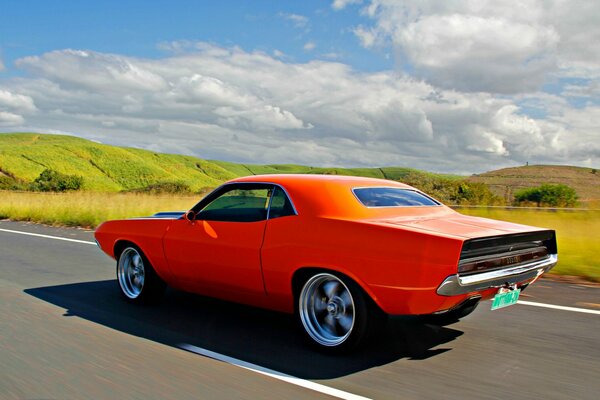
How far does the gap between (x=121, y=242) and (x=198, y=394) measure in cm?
319

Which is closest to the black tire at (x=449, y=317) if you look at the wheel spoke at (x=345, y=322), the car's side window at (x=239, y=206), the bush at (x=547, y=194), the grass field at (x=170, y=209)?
the wheel spoke at (x=345, y=322)

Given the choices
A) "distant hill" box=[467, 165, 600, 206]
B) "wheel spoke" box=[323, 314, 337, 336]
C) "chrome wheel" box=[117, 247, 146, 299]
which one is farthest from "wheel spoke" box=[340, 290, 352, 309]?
"distant hill" box=[467, 165, 600, 206]

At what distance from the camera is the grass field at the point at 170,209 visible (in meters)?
9.01

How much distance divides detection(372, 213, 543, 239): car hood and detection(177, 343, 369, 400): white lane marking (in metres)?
1.24

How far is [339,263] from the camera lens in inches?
170

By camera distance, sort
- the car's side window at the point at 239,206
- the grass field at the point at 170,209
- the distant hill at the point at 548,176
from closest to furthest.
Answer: the car's side window at the point at 239,206 < the grass field at the point at 170,209 < the distant hill at the point at 548,176

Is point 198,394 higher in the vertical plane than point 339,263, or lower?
lower

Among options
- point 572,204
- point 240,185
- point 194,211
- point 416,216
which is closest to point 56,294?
point 194,211

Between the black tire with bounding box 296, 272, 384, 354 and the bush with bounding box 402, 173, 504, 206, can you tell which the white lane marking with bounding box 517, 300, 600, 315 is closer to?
the black tire with bounding box 296, 272, 384, 354

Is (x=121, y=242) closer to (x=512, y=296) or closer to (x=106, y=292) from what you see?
(x=106, y=292)

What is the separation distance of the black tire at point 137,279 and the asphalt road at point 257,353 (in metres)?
0.14

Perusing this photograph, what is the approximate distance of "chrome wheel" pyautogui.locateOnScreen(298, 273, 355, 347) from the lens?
447 centimetres

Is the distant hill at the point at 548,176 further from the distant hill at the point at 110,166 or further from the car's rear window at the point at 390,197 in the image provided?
the car's rear window at the point at 390,197

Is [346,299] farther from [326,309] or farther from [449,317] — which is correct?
[449,317]
